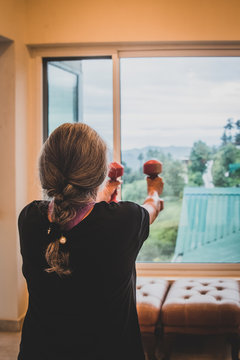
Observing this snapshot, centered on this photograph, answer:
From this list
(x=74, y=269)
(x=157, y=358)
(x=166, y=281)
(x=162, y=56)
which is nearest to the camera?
(x=74, y=269)

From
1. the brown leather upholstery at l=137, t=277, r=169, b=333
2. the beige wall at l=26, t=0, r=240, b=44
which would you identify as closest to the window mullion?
the beige wall at l=26, t=0, r=240, b=44

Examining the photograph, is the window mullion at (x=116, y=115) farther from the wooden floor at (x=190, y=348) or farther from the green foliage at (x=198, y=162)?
the wooden floor at (x=190, y=348)

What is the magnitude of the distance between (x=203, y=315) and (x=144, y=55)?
7.24ft

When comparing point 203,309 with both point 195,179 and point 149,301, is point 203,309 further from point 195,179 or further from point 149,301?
point 195,179

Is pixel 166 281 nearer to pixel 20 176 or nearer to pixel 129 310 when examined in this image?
pixel 20 176

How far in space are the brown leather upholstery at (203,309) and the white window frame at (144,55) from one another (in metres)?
0.65

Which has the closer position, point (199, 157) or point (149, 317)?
point (149, 317)

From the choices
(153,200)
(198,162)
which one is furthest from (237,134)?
(153,200)

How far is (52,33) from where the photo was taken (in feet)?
11.0

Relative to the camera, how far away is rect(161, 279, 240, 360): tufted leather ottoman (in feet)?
8.32

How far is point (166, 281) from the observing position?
3.19 metres

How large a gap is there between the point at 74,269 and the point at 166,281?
2308 mm

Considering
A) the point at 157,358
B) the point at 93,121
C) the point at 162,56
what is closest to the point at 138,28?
the point at 162,56

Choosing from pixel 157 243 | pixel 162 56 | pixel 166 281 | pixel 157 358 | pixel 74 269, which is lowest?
pixel 157 358
